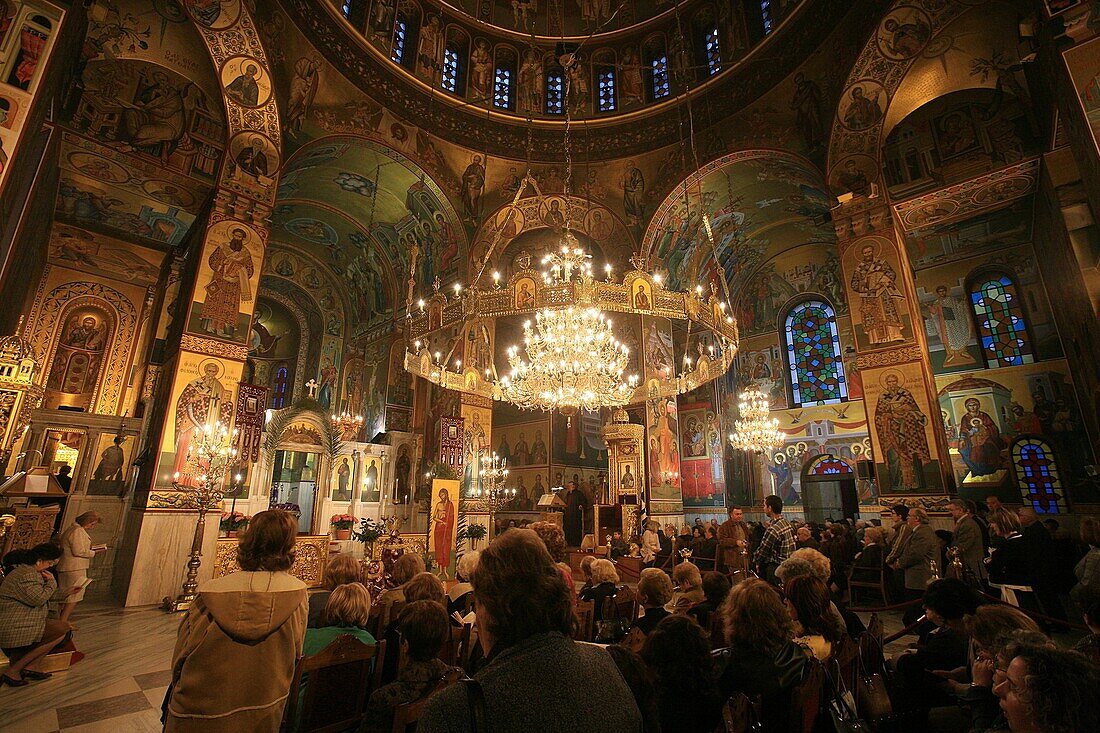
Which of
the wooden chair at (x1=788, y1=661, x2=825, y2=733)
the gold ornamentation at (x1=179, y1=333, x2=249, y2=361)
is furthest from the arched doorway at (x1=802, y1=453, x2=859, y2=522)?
the gold ornamentation at (x1=179, y1=333, x2=249, y2=361)

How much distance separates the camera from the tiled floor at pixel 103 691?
3682 mm

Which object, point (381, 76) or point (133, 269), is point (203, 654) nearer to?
point (381, 76)

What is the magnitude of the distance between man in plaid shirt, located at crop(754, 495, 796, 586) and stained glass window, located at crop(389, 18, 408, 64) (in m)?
13.9

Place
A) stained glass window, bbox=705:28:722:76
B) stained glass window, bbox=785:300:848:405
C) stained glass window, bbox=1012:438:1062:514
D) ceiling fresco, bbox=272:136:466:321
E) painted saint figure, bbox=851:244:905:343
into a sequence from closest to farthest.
A: 1. painted saint figure, bbox=851:244:905:343
2. stained glass window, bbox=1012:438:1062:514
3. stained glass window, bbox=705:28:722:76
4. ceiling fresco, bbox=272:136:466:321
5. stained glass window, bbox=785:300:848:405

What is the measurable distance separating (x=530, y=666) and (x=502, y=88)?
16611 mm

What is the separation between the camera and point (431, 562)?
30.2 ft

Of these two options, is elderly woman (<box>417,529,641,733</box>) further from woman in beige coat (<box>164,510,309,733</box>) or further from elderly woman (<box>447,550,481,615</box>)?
elderly woman (<box>447,550,481,615</box>)

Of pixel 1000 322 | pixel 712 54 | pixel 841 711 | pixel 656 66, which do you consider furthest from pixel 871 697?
pixel 656 66

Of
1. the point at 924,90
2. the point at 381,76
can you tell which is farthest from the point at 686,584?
the point at 381,76

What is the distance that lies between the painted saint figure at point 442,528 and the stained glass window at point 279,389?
45.0ft

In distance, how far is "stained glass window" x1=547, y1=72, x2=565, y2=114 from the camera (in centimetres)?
→ 1497

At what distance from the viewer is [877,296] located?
1008cm

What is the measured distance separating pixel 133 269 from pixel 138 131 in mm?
5047

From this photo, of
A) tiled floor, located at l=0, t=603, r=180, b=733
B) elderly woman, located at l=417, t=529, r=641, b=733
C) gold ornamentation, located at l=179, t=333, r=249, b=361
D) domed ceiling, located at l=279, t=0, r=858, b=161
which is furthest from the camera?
domed ceiling, located at l=279, t=0, r=858, b=161
